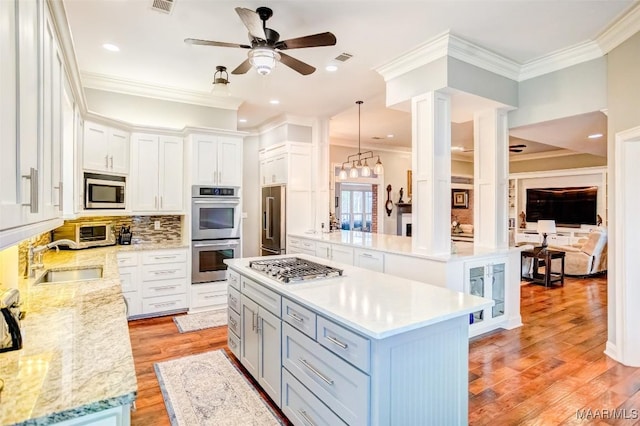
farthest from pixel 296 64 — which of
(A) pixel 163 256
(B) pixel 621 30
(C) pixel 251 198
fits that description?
(C) pixel 251 198

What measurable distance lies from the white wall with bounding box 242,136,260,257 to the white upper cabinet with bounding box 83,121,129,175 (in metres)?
2.56

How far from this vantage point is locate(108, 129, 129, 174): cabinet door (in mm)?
4160

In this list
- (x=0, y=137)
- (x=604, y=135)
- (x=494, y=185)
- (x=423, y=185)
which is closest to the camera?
(x=0, y=137)

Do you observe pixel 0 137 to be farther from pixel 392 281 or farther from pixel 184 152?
pixel 184 152

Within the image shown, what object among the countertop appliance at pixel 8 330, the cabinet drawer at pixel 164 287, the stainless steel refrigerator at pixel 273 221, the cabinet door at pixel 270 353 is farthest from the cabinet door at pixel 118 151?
the countertop appliance at pixel 8 330

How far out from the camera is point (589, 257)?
674 cm

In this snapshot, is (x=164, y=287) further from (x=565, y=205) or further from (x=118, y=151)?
(x=565, y=205)

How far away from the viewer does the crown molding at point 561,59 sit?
3385 millimetres

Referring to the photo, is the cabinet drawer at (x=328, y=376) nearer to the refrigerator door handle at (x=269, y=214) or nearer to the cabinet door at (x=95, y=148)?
the cabinet door at (x=95, y=148)

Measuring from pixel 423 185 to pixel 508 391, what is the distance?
1.92 m

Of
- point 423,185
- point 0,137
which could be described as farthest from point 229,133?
point 0,137

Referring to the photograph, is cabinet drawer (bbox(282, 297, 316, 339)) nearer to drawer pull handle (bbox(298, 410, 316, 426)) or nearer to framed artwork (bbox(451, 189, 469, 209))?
drawer pull handle (bbox(298, 410, 316, 426))

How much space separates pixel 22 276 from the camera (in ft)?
8.73

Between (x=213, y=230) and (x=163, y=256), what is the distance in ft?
2.30
